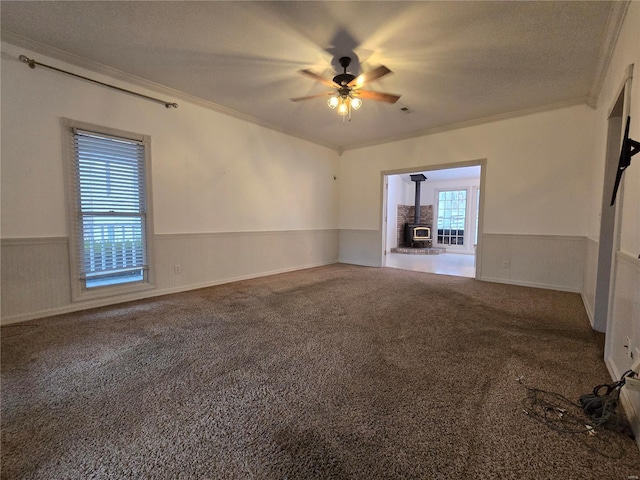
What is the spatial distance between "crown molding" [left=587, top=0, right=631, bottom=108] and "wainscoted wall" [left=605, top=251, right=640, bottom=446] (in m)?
1.90

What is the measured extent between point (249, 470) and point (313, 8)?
9.94 ft

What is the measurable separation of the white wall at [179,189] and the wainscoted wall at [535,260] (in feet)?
10.7

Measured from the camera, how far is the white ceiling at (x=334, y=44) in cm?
229

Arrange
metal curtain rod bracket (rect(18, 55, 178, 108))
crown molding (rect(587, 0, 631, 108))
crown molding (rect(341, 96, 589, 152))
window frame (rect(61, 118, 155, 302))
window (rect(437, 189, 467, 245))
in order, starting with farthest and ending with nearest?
window (rect(437, 189, 467, 245)) < crown molding (rect(341, 96, 589, 152)) < window frame (rect(61, 118, 155, 302)) < metal curtain rod bracket (rect(18, 55, 178, 108)) < crown molding (rect(587, 0, 631, 108))

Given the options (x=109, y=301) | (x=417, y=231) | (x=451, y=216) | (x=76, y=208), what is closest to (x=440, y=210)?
(x=451, y=216)

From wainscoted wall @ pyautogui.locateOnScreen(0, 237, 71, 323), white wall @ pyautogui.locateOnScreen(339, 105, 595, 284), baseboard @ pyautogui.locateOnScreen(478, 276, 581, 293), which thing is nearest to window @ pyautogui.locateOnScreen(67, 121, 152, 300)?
wainscoted wall @ pyautogui.locateOnScreen(0, 237, 71, 323)

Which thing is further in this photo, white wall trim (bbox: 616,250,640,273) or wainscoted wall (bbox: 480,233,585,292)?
wainscoted wall (bbox: 480,233,585,292)

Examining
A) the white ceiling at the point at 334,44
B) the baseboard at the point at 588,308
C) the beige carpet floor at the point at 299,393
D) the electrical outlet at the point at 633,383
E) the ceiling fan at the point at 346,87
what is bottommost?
the beige carpet floor at the point at 299,393

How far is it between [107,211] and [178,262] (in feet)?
3.51

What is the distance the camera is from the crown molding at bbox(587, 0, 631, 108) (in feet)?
7.07

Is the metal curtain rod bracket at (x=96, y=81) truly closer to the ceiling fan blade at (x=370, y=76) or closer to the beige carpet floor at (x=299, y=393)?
the ceiling fan blade at (x=370, y=76)

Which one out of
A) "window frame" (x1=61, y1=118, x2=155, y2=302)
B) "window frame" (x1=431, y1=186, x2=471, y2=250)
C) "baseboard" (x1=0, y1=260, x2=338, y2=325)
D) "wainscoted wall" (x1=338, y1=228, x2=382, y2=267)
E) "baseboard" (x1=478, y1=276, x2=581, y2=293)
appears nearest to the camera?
"baseboard" (x1=0, y1=260, x2=338, y2=325)

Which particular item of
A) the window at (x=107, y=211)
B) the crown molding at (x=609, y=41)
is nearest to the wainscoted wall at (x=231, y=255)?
the window at (x=107, y=211)

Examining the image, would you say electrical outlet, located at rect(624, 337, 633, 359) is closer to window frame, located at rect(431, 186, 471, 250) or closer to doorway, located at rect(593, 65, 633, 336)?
doorway, located at rect(593, 65, 633, 336)
